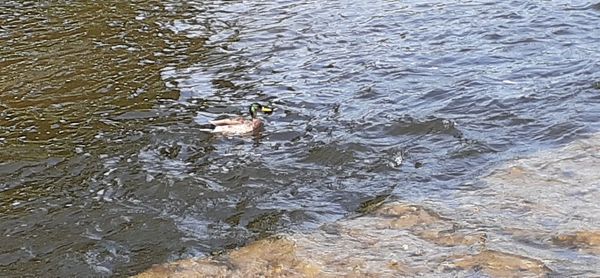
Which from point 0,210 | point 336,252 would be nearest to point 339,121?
point 336,252

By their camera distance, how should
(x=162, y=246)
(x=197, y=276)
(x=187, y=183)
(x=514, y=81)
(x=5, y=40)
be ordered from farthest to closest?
(x=5, y=40)
(x=514, y=81)
(x=187, y=183)
(x=162, y=246)
(x=197, y=276)

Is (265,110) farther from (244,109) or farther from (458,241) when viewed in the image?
(458,241)

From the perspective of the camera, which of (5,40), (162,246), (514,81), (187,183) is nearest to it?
(162,246)

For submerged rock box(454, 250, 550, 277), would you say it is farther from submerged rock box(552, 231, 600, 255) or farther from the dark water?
the dark water

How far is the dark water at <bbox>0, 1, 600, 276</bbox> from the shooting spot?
20.0 ft

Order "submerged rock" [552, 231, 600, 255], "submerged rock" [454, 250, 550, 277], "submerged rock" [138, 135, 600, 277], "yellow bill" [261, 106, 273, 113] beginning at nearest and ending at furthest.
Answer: "submerged rock" [454, 250, 550, 277], "submerged rock" [138, 135, 600, 277], "submerged rock" [552, 231, 600, 255], "yellow bill" [261, 106, 273, 113]

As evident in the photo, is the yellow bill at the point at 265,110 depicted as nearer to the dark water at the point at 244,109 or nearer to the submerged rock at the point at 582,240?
the dark water at the point at 244,109

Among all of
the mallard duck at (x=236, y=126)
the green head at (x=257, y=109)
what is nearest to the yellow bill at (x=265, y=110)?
the green head at (x=257, y=109)

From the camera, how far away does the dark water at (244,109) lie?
239 inches

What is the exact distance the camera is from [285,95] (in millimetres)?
8664

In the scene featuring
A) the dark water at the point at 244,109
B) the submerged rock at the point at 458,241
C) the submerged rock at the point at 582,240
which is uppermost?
the submerged rock at the point at 582,240

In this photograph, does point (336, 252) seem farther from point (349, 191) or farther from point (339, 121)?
point (339, 121)

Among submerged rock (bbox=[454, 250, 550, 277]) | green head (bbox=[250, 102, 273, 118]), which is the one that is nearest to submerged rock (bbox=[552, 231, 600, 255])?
submerged rock (bbox=[454, 250, 550, 277])

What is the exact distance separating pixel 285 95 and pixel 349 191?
2410mm
